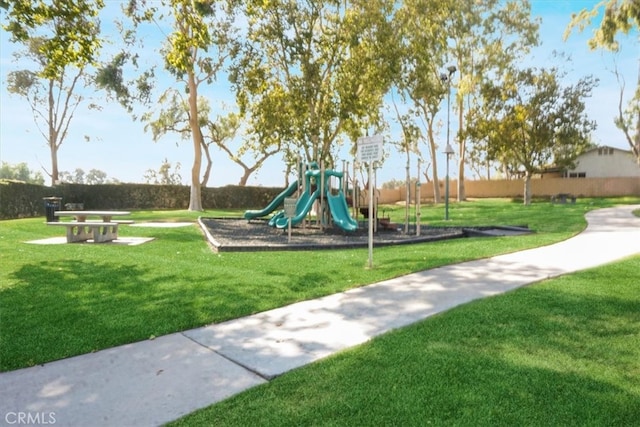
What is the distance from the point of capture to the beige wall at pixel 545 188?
122ft

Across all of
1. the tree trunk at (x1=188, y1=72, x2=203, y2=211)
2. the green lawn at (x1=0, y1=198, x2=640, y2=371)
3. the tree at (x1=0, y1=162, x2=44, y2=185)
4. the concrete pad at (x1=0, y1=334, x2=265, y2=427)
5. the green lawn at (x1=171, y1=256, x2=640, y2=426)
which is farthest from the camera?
the tree at (x1=0, y1=162, x2=44, y2=185)

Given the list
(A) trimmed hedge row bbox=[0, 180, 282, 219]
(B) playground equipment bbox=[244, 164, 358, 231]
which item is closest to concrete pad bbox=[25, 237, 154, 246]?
(B) playground equipment bbox=[244, 164, 358, 231]

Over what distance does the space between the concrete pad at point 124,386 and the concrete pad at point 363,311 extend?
0.99 feet

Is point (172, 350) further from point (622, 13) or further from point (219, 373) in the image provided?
point (622, 13)

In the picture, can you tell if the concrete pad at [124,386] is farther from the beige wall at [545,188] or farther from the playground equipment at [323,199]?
the beige wall at [545,188]

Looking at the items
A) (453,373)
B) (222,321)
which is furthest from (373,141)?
(453,373)

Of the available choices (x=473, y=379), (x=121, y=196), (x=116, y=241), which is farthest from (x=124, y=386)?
(x=121, y=196)

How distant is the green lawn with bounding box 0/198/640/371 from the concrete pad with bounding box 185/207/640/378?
388mm

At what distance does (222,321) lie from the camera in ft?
16.4

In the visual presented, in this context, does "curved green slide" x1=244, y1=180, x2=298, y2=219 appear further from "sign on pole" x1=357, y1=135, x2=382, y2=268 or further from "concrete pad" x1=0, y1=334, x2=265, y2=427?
"concrete pad" x1=0, y1=334, x2=265, y2=427

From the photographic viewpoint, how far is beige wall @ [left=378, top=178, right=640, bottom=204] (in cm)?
3706

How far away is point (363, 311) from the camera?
5.23 m

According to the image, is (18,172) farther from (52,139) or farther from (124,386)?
(124,386)

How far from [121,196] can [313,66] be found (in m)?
16.9
